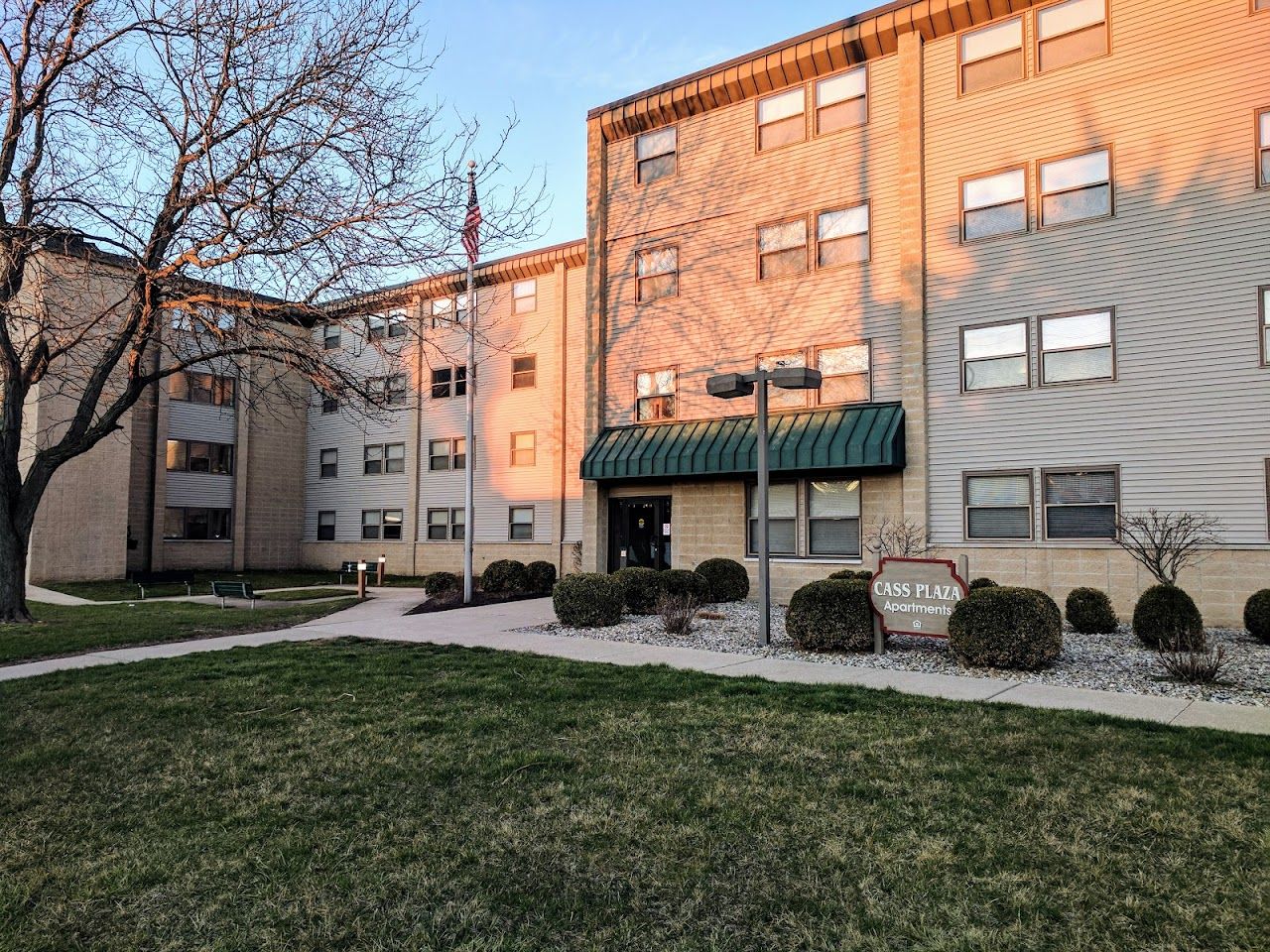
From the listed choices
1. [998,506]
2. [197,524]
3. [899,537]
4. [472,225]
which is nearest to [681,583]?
[899,537]

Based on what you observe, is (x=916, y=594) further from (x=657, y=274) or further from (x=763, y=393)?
(x=657, y=274)

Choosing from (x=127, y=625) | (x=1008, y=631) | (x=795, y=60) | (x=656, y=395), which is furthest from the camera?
(x=656, y=395)

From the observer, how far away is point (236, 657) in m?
10.2

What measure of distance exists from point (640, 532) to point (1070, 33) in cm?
1369

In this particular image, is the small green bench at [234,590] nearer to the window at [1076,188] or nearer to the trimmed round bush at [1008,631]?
the trimmed round bush at [1008,631]

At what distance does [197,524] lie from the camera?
30312 mm

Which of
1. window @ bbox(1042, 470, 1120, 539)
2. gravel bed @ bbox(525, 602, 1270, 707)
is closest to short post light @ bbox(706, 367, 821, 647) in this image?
gravel bed @ bbox(525, 602, 1270, 707)

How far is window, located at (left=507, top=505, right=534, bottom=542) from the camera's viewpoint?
1044 inches

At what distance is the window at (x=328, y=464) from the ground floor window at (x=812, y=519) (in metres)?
19.8

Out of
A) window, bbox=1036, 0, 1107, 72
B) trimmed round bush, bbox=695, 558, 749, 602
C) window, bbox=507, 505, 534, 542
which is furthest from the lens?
window, bbox=507, 505, 534, 542

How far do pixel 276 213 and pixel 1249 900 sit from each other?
1156 centimetres

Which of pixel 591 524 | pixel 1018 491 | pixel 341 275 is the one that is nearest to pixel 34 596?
pixel 591 524

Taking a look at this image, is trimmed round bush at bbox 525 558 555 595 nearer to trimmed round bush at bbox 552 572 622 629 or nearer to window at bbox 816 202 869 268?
trimmed round bush at bbox 552 572 622 629

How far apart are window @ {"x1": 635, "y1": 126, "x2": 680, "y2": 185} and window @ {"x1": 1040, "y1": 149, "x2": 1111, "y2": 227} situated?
8685mm
